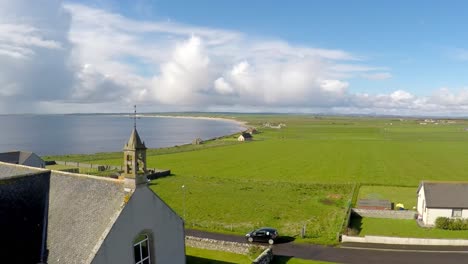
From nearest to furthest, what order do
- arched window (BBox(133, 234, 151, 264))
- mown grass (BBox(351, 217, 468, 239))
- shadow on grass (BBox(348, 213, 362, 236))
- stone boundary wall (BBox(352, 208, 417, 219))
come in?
arched window (BBox(133, 234, 151, 264)) < mown grass (BBox(351, 217, 468, 239)) < shadow on grass (BBox(348, 213, 362, 236)) < stone boundary wall (BBox(352, 208, 417, 219))

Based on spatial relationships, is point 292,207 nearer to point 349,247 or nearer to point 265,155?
point 349,247

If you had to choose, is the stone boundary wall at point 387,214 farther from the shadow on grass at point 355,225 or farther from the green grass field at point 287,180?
the green grass field at point 287,180

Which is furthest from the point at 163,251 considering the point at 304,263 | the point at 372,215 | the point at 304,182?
the point at 304,182

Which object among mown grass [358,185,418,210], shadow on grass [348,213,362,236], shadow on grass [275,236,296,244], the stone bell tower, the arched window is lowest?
shadow on grass [348,213,362,236]

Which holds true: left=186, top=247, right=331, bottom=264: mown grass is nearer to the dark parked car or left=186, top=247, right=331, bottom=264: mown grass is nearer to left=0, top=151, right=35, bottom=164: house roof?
the dark parked car

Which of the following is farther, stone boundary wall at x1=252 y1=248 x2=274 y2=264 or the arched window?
stone boundary wall at x1=252 y1=248 x2=274 y2=264

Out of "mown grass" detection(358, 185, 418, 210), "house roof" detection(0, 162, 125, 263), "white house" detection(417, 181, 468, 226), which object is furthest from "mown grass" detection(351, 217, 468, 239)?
"house roof" detection(0, 162, 125, 263)

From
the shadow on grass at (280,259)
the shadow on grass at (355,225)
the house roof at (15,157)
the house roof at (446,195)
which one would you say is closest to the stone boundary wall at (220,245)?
the shadow on grass at (280,259)
